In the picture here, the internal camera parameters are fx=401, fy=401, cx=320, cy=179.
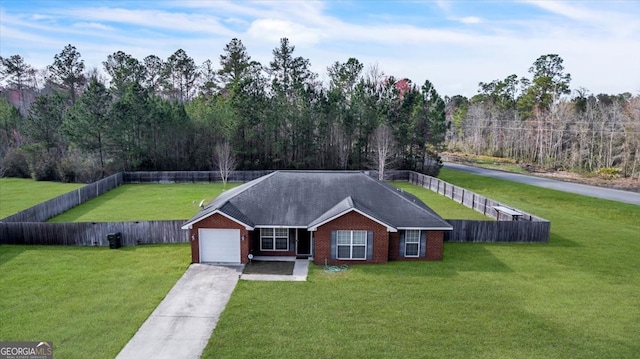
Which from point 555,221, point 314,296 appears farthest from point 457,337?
point 555,221

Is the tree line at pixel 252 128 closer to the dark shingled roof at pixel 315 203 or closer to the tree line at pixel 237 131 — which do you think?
the tree line at pixel 237 131

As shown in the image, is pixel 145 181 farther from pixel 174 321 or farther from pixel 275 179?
pixel 174 321

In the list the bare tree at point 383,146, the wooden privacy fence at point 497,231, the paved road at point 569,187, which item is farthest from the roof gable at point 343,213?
the paved road at point 569,187

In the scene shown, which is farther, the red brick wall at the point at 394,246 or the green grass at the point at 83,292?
the red brick wall at the point at 394,246

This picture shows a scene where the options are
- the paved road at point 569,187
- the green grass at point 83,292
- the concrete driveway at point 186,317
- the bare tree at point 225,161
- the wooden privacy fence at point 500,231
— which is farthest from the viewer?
the bare tree at point 225,161

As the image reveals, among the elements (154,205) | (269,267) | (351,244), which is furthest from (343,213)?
(154,205)

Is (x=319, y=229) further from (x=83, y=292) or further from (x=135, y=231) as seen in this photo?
(x=135, y=231)

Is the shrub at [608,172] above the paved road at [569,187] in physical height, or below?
above
